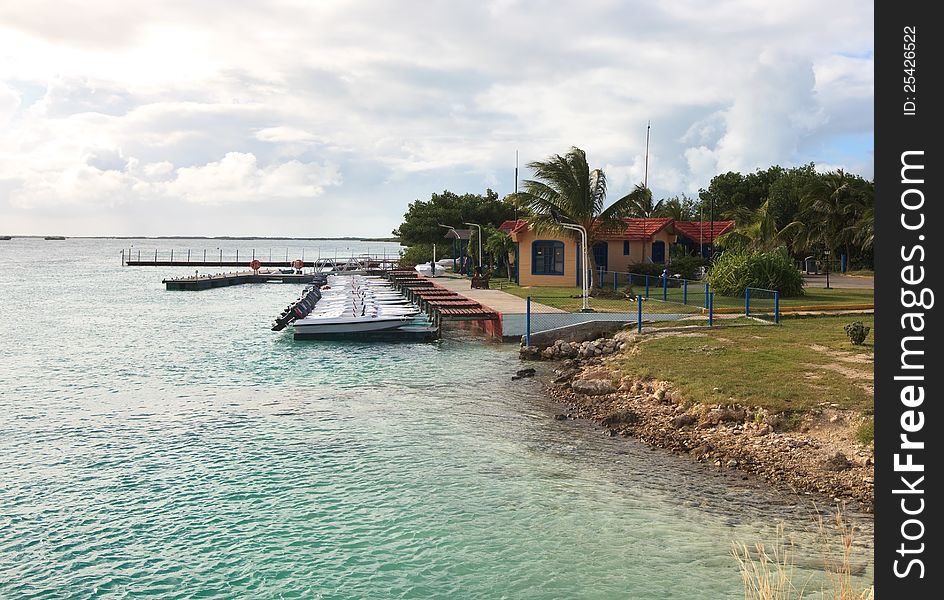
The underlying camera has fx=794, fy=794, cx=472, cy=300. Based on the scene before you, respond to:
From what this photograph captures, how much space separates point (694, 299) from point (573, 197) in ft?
23.9

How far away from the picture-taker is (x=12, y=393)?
21.0m

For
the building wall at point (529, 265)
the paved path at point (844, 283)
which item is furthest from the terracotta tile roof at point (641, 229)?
the paved path at point (844, 283)

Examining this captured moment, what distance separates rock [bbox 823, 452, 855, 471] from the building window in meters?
32.6

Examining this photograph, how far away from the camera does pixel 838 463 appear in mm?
11844

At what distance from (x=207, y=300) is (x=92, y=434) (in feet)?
129

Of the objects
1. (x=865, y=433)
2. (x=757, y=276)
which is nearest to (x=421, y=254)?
(x=757, y=276)

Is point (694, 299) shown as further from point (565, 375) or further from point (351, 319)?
point (565, 375)

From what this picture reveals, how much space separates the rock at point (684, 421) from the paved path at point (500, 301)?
48.1 feet

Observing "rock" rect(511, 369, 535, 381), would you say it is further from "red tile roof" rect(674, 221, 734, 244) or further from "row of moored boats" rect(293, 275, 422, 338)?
"red tile roof" rect(674, 221, 734, 244)

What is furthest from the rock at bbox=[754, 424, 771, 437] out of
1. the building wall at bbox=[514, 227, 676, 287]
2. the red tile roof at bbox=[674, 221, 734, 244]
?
the red tile roof at bbox=[674, 221, 734, 244]

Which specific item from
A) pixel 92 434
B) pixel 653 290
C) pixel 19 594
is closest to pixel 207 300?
pixel 653 290
